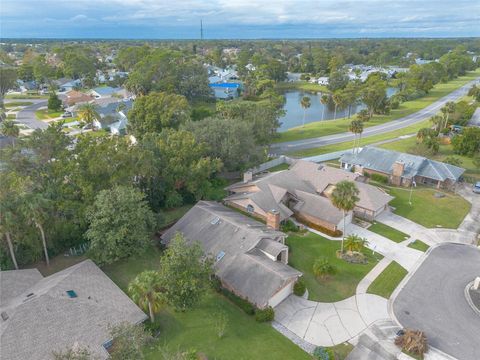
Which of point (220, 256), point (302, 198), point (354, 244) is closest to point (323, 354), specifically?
point (220, 256)

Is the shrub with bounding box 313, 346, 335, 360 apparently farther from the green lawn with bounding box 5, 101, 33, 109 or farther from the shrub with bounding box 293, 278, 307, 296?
the green lawn with bounding box 5, 101, 33, 109

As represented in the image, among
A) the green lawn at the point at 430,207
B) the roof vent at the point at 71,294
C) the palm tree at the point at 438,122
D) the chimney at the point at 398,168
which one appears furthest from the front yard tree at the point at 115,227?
the palm tree at the point at 438,122

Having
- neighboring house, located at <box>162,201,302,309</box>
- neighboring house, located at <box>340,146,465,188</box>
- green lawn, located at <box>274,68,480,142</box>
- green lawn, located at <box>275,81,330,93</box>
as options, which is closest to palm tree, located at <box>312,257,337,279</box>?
neighboring house, located at <box>162,201,302,309</box>

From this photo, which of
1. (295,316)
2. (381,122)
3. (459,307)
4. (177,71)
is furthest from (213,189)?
(177,71)

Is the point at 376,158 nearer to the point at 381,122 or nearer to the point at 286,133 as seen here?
the point at 286,133

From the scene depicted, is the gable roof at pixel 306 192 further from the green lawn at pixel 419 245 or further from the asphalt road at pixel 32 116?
the asphalt road at pixel 32 116
